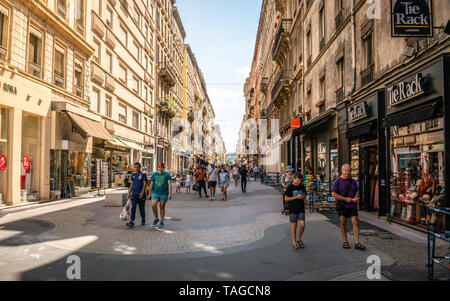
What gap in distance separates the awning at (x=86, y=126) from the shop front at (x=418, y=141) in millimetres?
14034

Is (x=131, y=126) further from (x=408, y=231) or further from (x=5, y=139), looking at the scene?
(x=408, y=231)

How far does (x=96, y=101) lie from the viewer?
73.6 ft

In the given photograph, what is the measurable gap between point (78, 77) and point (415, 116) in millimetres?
17778

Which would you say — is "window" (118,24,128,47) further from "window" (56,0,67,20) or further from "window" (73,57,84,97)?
"window" (56,0,67,20)

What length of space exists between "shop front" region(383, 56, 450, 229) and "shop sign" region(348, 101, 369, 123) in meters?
1.40

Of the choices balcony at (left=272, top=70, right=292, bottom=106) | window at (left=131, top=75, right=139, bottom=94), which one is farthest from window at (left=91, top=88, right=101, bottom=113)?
balcony at (left=272, top=70, right=292, bottom=106)

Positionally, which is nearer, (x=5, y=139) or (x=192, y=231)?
(x=192, y=231)

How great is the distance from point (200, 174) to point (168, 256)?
12.5m

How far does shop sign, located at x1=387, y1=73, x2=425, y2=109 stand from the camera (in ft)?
27.5

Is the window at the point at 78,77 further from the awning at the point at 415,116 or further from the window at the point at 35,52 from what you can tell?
the awning at the point at 415,116

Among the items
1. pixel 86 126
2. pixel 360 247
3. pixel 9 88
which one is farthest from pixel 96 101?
pixel 360 247

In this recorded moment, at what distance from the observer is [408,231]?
8562 millimetres

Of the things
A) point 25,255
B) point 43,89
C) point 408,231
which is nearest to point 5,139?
point 43,89

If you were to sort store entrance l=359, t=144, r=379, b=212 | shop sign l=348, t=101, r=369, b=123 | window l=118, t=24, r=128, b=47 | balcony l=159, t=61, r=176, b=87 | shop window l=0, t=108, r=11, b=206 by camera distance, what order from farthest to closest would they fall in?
balcony l=159, t=61, r=176, b=87
window l=118, t=24, r=128, b=47
shop window l=0, t=108, r=11, b=206
store entrance l=359, t=144, r=379, b=212
shop sign l=348, t=101, r=369, b=123
